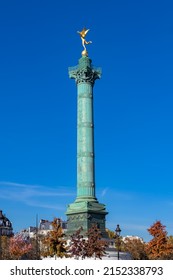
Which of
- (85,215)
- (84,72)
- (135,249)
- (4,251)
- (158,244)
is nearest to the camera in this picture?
(85,215)

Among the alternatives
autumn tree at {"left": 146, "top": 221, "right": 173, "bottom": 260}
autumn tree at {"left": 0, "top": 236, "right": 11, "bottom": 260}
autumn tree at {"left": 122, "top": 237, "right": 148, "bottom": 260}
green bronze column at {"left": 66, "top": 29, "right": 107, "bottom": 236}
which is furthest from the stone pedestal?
autumn tree at {"left": 122, "top": 237, "right": 148, "bottom": 260}

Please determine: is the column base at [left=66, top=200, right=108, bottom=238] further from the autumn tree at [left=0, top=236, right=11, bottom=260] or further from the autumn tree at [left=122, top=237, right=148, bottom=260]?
the autumn tree at [left=122, top=237, right=148, bottom=260]

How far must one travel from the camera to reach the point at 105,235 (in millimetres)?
62031

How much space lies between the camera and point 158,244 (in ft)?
201

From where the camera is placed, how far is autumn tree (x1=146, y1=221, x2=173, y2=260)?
59.9 meters

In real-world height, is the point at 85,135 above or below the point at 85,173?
above

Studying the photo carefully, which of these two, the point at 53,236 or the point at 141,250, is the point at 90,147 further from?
the point at 141,250

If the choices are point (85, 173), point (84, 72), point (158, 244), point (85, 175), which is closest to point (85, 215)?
point (85, 175)

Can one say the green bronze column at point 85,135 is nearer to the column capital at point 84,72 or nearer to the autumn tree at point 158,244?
the column capital at point 84,72

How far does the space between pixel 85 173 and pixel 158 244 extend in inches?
515

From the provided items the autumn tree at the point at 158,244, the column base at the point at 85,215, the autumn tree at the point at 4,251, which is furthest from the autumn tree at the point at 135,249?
the column base at the point at 85,215

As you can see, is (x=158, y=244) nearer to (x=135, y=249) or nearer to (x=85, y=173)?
(x=85, y=173)

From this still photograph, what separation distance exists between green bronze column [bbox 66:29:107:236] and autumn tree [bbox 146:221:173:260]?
258 inches
